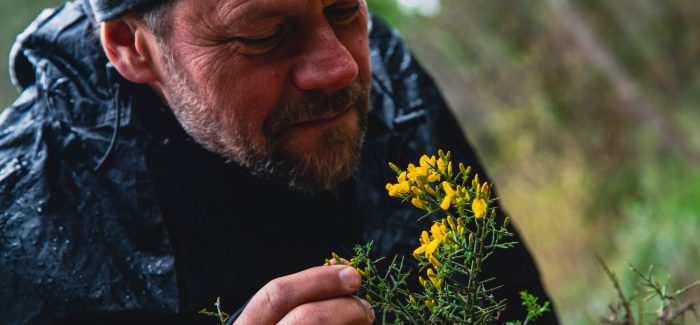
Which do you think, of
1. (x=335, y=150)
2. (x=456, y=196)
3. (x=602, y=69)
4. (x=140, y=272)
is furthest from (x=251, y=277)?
(x=602, y=69)

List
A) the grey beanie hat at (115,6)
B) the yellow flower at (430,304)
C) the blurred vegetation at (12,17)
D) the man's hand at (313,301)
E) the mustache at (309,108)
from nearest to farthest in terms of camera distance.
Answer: the yellow flower at (430,304), the man's hand at (313,301), the mustache at (309,108), the grey beanie hat at (115,6), the blurred vegetation at (12,17)

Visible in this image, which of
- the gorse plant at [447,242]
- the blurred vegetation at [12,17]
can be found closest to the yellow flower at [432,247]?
the gorse plant at [447,242]

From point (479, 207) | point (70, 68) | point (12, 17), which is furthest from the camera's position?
point (12, 17)

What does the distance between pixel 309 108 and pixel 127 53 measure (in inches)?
25.2

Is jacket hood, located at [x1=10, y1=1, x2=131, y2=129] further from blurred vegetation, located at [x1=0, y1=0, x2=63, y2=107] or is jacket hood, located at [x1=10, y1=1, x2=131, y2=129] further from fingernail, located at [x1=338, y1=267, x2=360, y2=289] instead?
blurred vegetation, located at [x1=0, y1=0, x2=63, y2=107]

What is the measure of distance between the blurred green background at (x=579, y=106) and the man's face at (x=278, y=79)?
6121mm

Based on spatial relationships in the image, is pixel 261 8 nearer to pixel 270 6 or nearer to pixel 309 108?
pixel 270 6

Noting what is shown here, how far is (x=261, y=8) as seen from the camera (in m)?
2.02

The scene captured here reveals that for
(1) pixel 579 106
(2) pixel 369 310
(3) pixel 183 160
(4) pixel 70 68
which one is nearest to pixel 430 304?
(2) pixel 369 310

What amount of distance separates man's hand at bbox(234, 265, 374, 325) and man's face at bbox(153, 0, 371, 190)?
0.69 meters

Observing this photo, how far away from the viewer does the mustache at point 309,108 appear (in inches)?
83.4

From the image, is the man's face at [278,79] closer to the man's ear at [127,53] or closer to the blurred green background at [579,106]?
the man's ear at [127,53]

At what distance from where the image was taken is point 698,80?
9.73m

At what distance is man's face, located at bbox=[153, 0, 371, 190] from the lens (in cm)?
205
